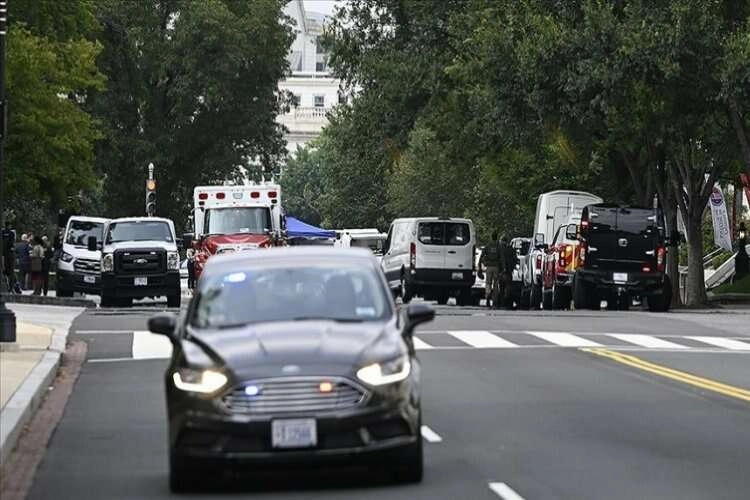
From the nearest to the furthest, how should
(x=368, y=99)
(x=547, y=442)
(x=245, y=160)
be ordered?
1. (x=547, y=442)
2. (x=368, y=99)
3. (x=245, y=160)

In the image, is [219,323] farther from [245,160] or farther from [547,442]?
[245,160]

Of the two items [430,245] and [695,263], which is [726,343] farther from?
[695,263]

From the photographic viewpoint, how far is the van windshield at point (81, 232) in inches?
1885

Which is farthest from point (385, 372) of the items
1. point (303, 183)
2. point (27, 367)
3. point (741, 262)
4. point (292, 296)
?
point (303, 183)

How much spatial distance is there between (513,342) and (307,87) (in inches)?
6016

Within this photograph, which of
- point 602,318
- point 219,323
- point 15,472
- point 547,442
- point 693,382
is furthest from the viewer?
point 602,318

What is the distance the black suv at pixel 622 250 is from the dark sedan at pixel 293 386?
27593mm

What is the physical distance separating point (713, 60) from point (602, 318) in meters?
7.91

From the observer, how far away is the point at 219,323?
1248cm

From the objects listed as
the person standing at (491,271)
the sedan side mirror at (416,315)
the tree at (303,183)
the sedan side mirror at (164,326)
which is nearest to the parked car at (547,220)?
the person standing at (491,271)

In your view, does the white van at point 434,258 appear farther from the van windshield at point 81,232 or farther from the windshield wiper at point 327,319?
the windshield wiper at point 327,319

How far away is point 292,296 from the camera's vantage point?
1270 cm

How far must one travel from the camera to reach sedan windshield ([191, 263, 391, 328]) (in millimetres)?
12531

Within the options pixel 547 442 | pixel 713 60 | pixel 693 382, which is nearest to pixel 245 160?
pixel 713 60
